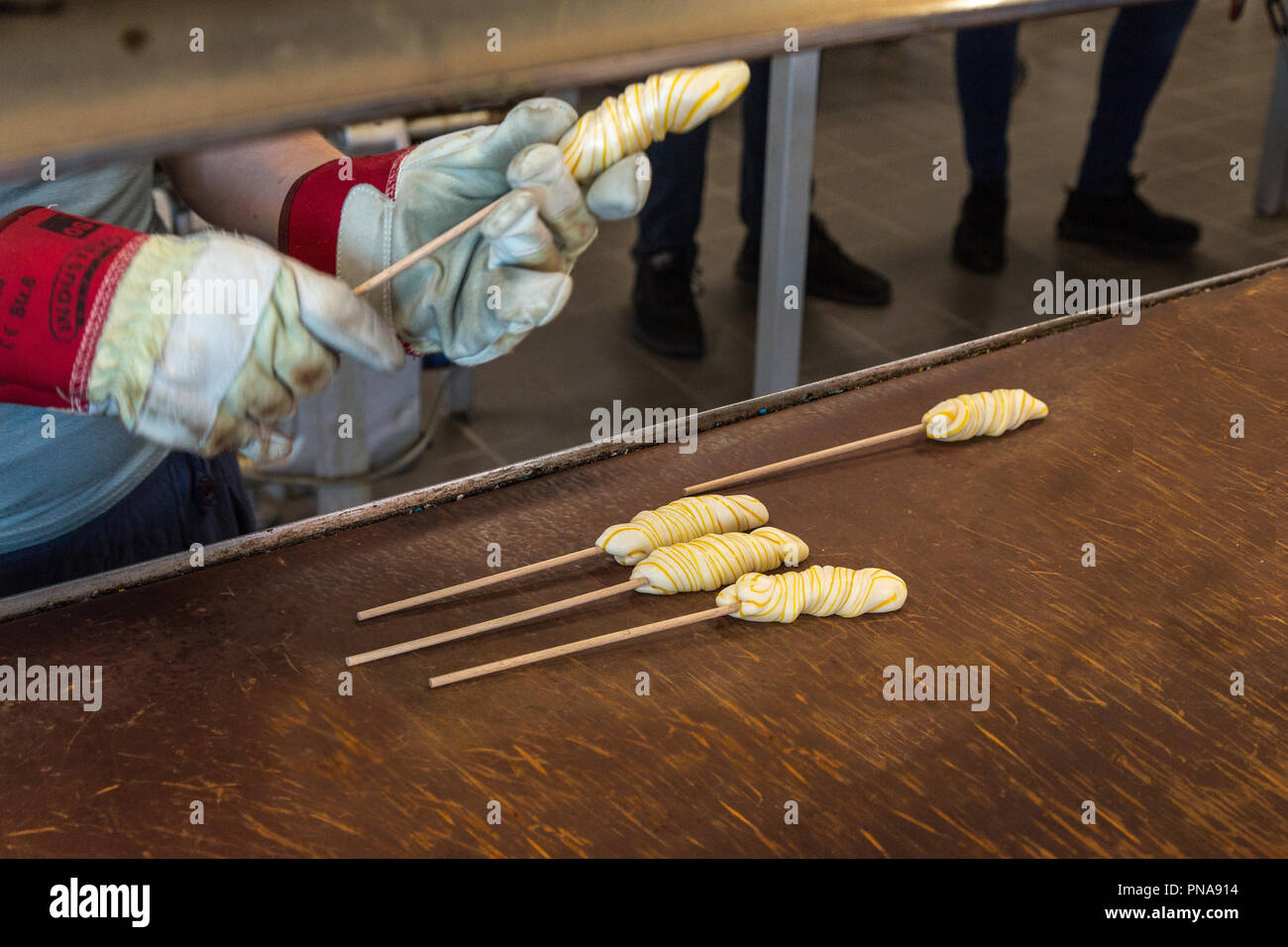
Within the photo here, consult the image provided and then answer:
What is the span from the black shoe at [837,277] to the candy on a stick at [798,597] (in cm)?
251

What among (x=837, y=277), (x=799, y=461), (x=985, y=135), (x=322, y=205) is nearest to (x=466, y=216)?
(x=322, y=205)

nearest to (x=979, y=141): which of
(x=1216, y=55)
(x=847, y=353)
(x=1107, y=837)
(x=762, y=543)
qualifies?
(x=847, y=353)

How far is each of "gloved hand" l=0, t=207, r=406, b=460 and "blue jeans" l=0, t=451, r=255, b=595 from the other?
34cm

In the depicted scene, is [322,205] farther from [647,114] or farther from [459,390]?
[459,390]

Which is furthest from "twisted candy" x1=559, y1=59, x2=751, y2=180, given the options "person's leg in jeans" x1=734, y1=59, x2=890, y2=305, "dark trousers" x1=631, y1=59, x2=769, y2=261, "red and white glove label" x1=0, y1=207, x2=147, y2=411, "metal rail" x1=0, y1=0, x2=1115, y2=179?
"person's leg in jeans" x1=734, y1=59, x2=890, y2=305

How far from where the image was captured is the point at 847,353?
3.34 meters

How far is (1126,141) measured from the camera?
12.7 feet

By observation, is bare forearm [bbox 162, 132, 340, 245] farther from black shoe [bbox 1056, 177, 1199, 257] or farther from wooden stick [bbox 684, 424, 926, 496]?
black shoe [bbox 1056, 177, 1199, 257]

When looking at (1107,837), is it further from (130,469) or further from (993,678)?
(130,469)

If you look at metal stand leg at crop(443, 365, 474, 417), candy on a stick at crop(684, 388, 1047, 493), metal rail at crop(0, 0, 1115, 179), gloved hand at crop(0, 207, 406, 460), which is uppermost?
metal rail at crop(0, 0, 1115, 179)

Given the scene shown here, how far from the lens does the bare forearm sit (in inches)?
49.6

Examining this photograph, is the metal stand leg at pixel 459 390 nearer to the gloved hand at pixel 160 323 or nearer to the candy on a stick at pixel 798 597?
the candy on a stick at pixel 798 597

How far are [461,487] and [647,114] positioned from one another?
1.74ft
